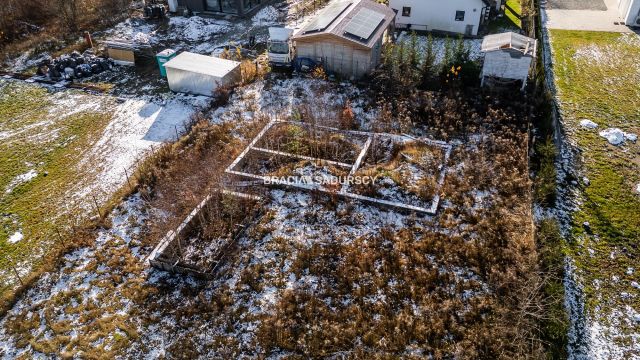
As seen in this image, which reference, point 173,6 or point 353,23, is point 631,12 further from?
point 173,6

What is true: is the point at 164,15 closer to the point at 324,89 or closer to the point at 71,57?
the point at 71,57

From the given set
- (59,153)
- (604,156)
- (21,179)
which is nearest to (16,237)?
(21,179)

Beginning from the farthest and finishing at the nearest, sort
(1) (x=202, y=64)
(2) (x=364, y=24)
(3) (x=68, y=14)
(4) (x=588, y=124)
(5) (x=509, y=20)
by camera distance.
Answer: (5) (x=509, y=20)
(3) (x=68, y=14)
(2) (x=364, y=24)
(1) (x=202, y=64)
(4) (x=588, y=124)

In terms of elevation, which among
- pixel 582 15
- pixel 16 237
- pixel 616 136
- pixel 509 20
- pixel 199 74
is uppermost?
pixel 582 15

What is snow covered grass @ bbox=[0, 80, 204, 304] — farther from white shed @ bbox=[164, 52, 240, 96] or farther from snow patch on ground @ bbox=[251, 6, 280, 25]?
snow patch on ground @ bbox=[251, 6, 280, 25]

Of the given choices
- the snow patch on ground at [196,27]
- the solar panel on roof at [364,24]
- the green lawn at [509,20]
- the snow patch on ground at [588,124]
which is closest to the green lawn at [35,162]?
the snow patch on ground at [196,27]

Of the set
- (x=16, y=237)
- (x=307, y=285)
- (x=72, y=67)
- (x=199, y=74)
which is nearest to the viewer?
(x=307, y=285)

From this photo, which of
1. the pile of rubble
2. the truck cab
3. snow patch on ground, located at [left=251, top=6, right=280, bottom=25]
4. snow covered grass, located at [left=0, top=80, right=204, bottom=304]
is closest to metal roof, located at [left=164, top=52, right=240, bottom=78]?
snow covered grass, located at [left=0, top=80, right=204, bottom=304]
